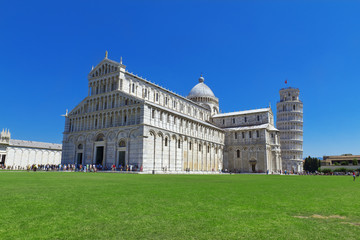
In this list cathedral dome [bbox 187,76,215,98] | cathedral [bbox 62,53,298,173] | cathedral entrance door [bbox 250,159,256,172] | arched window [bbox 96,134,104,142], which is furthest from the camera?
cathedral dome [bbox 187,76,215,98]

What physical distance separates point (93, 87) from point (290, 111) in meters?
68.7

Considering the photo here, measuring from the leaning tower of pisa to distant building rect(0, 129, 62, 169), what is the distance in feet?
248

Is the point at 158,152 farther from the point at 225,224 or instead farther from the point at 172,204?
the point at 225,224

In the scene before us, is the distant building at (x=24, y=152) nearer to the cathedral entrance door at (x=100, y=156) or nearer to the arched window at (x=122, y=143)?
the cathedral entrance door at (x=100, y=156)

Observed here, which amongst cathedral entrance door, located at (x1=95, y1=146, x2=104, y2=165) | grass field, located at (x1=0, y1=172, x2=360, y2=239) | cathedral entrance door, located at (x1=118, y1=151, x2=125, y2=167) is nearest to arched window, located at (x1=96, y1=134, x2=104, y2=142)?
cathedral entrance door, located at (x1=95, y1=146, x2=104, y2=165)

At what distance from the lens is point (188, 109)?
67.1 metres

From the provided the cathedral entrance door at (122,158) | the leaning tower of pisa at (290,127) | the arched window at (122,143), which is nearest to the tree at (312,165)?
the leaning tower of pisa at (290,127)

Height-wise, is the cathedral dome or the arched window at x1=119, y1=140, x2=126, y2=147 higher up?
the cathedral dome

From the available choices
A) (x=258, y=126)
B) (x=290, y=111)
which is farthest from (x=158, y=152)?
(x=290, y=111)

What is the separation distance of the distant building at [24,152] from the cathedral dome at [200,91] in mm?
46610

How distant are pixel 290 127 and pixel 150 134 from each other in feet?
207

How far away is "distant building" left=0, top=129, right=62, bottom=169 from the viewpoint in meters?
65.9

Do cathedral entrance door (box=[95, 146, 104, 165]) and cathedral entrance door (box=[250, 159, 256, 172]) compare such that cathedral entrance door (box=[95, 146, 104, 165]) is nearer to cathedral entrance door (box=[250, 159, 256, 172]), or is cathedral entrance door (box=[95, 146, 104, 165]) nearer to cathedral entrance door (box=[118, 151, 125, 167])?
cathedral entrance door (box=[118, 151, 125, 167])

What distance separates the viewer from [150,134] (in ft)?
145
